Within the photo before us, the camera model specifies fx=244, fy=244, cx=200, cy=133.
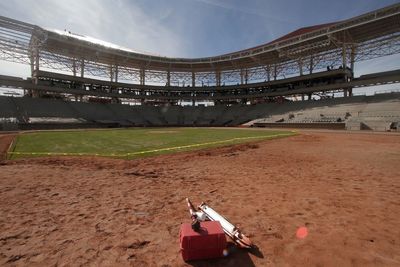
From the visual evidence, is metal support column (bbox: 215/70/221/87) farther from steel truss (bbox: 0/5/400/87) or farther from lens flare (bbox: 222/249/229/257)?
lens flare (bbox: 222/249/229/257)

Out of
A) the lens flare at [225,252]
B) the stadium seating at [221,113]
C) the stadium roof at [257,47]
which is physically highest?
the stadium roof at [257,47]

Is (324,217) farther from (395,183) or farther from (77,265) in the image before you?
(77,265)

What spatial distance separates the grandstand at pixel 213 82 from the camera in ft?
145

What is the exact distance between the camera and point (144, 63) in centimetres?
6725

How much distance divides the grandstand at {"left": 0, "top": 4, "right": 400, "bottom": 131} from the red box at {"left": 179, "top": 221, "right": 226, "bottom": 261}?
1657 inches

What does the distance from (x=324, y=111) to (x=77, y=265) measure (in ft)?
178

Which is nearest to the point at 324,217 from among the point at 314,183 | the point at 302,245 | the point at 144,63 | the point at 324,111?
the point at 302,245

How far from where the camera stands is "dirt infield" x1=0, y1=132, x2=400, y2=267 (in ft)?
11.7

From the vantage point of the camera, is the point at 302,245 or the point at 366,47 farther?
the point at 366,47

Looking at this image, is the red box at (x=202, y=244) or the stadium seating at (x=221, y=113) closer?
the red box at (x=202, y=244)

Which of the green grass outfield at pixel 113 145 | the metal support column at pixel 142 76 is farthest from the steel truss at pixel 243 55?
the green grass outfield at pixel 113 145

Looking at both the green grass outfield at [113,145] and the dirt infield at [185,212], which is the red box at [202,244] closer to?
the dirt infield at [185,212]

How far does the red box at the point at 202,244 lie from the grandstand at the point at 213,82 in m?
42.1

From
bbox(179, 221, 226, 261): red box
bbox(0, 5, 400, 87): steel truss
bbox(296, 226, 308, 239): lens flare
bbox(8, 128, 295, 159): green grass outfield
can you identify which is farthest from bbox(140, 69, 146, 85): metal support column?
bbox(179, 221, 226, 261): red box
